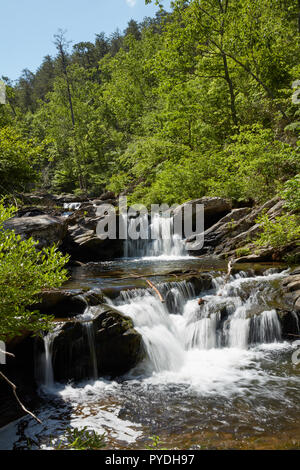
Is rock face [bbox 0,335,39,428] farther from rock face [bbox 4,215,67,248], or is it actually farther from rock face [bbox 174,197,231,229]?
rock face [bbox 174,197,231,229]

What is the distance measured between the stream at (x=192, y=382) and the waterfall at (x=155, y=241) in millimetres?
5330

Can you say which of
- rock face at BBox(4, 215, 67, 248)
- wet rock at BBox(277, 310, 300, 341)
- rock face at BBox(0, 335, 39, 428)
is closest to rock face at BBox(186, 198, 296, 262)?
wet rock at BBox(277, 310, 300, 341)

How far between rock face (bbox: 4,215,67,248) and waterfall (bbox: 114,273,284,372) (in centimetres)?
494

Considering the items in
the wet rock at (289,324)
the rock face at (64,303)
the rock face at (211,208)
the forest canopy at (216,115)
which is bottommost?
the wet rock at (289,324)

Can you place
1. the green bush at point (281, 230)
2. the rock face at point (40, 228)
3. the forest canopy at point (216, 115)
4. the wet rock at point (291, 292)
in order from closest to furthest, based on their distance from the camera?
the wet rock at point (291, 292)
the green bush at point (281, 230)
the rock face at point (40, 228)
the forest canopy at point (216, 115)

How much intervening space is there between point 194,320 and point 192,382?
207 cm

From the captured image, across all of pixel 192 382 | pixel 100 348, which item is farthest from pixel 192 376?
pixel 100 348

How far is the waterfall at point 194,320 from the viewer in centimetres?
720

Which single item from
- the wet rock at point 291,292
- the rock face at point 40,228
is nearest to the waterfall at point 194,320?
the wet rock at point 291,292

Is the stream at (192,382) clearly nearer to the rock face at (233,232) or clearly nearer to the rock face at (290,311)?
the rock face at (290,311)

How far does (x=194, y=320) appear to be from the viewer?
7980 millimetres

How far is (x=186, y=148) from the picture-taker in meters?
20.1

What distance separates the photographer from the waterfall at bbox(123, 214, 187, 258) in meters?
15.4
